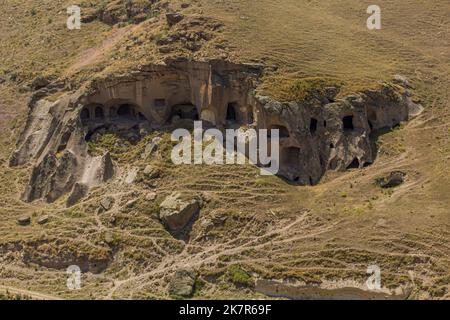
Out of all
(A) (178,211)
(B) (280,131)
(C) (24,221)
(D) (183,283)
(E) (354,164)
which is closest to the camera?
(D) (183,283)

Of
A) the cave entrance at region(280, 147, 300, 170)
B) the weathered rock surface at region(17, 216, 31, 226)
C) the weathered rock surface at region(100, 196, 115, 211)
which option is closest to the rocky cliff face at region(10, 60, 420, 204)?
the cave entrance at region(280, 147, 300, 170)

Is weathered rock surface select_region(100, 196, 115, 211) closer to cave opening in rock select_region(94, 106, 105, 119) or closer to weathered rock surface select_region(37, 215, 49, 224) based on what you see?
weathered rock surface select_region(37, 215, 49, 224)

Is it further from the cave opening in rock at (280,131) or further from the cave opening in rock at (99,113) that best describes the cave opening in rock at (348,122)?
the cave opening in rock at (99,113)

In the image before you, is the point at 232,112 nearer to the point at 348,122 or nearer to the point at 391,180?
the point at 348,122

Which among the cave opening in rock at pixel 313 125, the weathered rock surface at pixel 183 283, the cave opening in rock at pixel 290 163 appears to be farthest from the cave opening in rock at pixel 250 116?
the weathered rock surface at pixel 183 283

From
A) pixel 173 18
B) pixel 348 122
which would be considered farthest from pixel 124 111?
pixel 348 122

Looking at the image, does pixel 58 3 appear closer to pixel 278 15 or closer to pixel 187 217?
pixel 278 15

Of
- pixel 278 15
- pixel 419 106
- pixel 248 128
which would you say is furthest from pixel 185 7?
pixel 419 106
